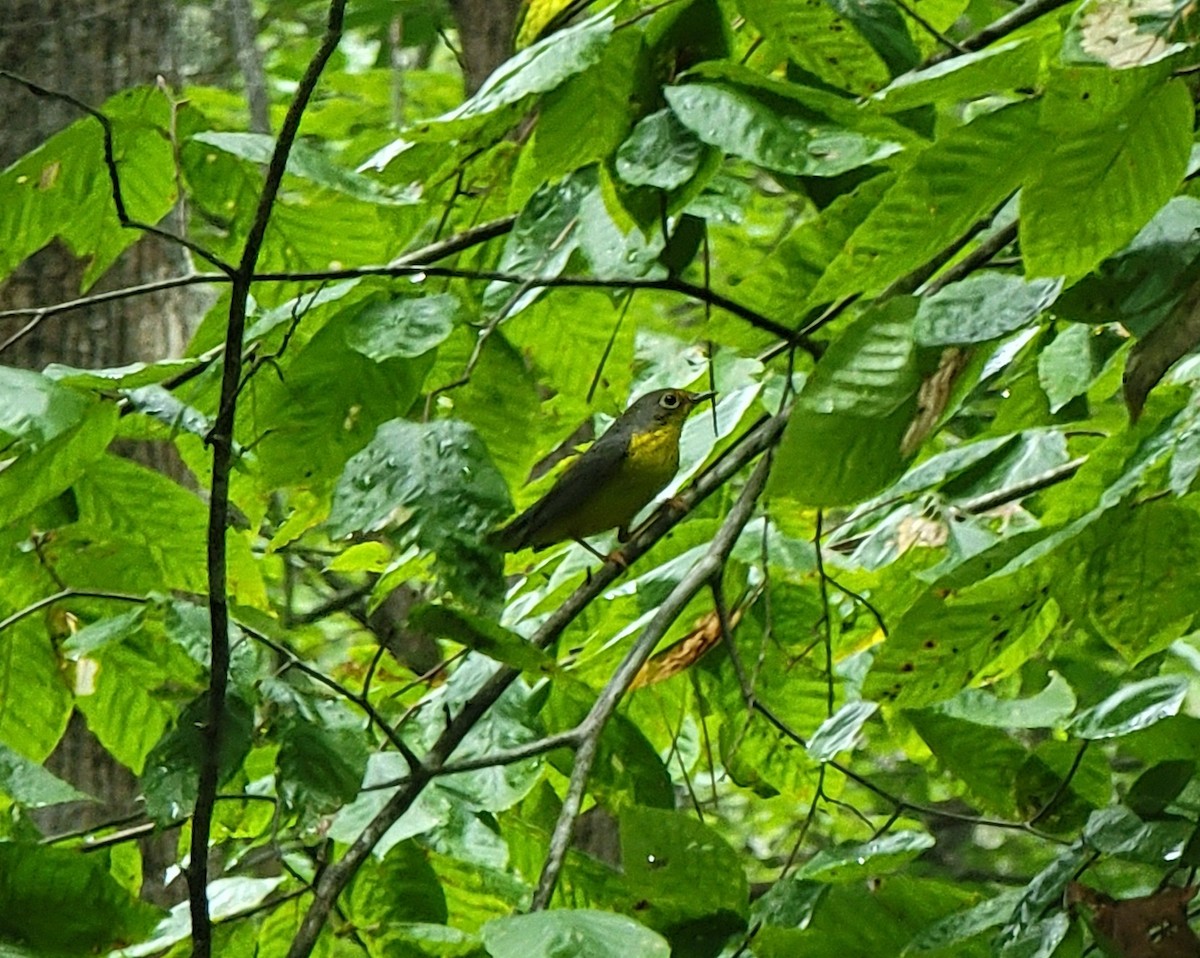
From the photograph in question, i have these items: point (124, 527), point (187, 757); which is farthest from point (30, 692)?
point (187, 757)

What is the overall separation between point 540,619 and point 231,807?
661 millimetres

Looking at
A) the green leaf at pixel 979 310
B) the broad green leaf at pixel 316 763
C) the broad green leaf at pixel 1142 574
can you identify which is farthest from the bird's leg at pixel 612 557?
the green leaf at pixel 979 310

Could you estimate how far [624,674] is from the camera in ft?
6.16

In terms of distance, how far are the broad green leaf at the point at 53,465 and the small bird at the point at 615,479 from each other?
1.07m

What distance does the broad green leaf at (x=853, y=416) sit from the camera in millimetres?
1460

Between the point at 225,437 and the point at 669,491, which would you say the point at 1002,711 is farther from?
the point at 225,437

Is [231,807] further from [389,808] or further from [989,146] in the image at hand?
[989,146]

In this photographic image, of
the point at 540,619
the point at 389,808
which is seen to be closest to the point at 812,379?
the point at 389,808

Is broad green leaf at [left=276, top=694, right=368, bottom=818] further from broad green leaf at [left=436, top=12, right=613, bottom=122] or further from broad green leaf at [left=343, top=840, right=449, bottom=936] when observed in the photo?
broad green leaf at [left=436, top=12, right=613, bottom=122]

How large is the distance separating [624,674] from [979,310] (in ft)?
2.08

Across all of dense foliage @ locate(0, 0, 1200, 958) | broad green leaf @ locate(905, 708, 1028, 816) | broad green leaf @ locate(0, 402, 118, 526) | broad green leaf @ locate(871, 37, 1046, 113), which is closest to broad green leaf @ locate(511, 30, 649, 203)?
dense foliage @ locate(0, 0, 1200, 958)

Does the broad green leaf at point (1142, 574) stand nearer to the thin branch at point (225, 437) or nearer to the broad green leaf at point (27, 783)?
the thin branch at point (225, 437)

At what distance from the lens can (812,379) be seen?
147 cm

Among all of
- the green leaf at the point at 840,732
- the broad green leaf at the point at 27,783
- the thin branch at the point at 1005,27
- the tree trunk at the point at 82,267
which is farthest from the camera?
the tree trunk at the point at 82,267
